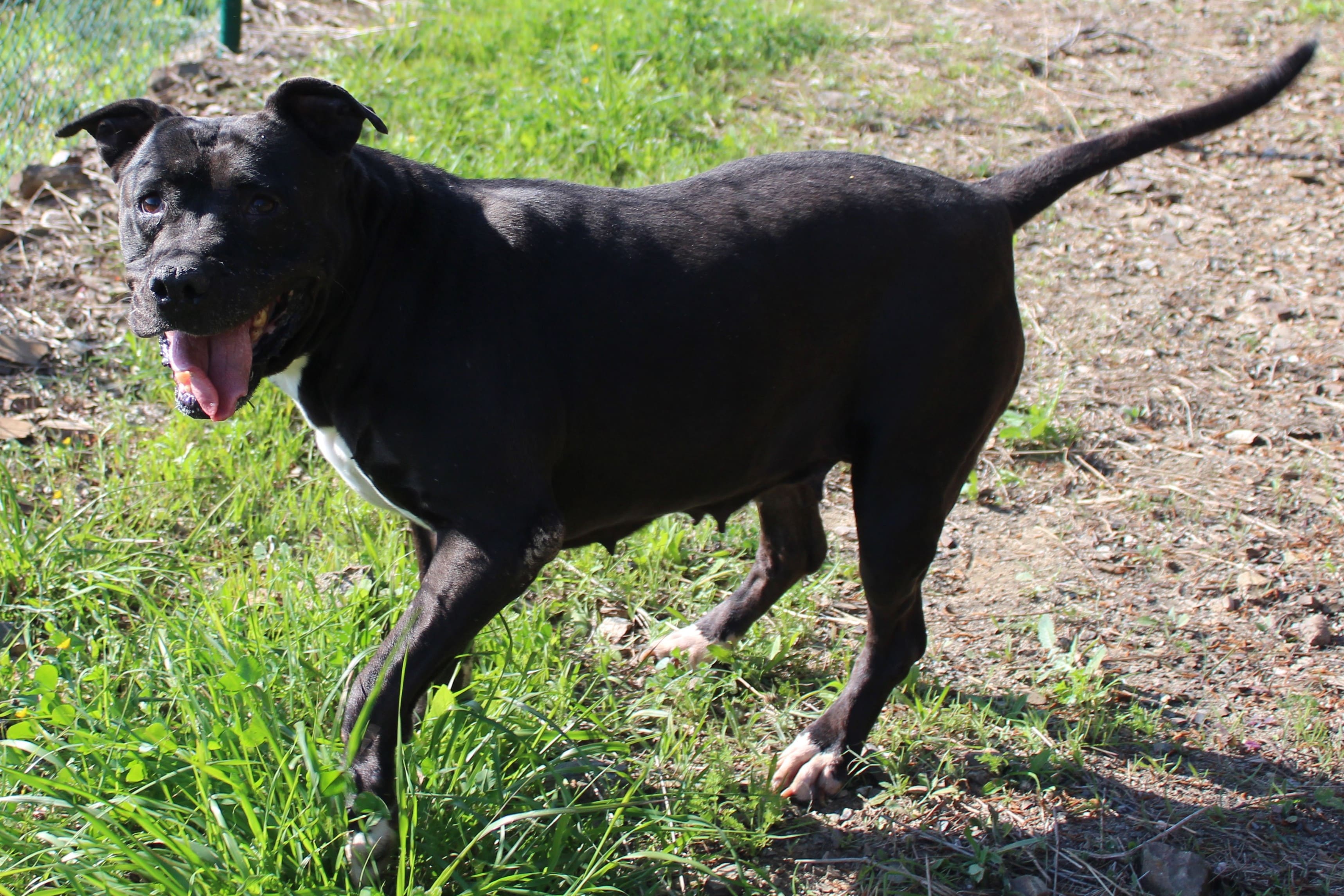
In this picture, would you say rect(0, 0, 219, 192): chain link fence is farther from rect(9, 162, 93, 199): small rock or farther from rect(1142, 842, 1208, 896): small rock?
rect(1142, 842, 1208, 896): small rock

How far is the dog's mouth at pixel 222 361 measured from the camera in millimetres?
2492

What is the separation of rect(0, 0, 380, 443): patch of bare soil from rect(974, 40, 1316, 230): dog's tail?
2636 mm

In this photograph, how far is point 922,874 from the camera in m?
2.82

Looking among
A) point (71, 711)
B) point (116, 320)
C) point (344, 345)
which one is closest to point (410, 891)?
point (71, 711)

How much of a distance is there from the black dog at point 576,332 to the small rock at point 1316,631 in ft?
3.92

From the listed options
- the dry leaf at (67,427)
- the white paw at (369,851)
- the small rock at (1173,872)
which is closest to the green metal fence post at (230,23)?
the dry leaf at (67,427)

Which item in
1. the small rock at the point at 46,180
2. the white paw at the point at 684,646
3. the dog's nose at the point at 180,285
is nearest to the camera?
the dog's nose at the point at 180,285

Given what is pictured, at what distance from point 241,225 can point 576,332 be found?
28.6 inches

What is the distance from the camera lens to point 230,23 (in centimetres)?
661

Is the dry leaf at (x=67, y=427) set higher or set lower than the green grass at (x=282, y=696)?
Answer: lower

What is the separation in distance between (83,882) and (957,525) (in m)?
2.79

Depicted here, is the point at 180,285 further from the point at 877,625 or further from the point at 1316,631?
the point at 1316,631

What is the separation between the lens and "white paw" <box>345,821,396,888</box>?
239 centimetres

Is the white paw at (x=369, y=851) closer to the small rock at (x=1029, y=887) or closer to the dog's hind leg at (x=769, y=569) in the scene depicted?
the dog's hind leg at (x=769, y=569)
